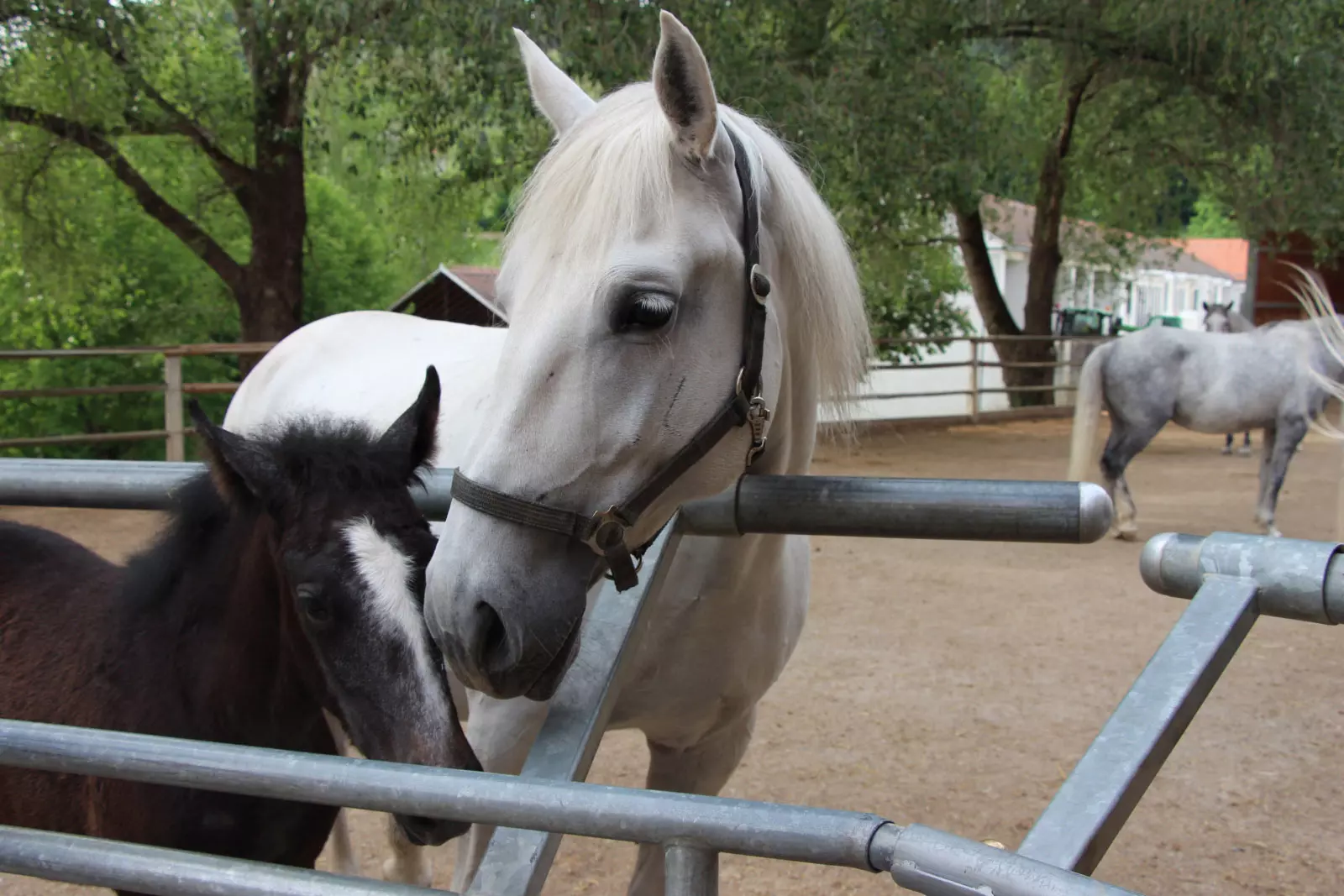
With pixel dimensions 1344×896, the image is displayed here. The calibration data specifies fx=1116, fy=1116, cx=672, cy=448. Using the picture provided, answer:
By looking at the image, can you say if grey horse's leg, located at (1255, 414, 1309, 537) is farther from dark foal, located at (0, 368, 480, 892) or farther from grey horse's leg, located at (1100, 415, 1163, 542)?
dark foal, located at (0, 368, 480, 892)

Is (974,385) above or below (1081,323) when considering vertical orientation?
above

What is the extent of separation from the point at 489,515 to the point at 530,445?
4.2 inches

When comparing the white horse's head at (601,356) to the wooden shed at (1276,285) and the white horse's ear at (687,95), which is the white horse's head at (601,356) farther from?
the wooden shed at (1276,285)

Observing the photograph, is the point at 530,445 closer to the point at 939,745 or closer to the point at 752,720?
the point at 752,720

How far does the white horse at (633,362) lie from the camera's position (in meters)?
1.44

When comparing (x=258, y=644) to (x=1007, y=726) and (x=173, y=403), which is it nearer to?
(x=1007, y=726)

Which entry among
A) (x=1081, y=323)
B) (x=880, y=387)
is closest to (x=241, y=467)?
(x=880, y=387)

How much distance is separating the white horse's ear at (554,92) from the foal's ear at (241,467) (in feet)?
2.56

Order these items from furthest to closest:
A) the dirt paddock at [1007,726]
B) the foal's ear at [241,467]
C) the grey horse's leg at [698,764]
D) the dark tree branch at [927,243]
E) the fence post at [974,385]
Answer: the fence post at [974,385] → the dark tree branch at [927,243] → the dirt paddock at [1007,726] → the grey horse's leg at [698,764] → the foal's ear at [241,467]

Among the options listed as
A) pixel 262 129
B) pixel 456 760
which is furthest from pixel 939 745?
pixel 262 129

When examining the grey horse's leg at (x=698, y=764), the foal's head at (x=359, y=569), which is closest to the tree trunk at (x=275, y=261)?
the grey horse's leg at (x=698, y=764)

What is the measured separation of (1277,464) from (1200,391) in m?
0.84

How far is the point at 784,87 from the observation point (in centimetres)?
897

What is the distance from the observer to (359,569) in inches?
71.8
